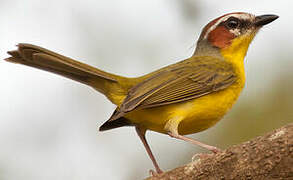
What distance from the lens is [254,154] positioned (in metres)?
3.31

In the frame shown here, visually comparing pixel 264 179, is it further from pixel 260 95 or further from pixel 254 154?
pixel 260 95

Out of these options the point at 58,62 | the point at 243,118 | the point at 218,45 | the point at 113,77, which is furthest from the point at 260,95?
the point at 58,62

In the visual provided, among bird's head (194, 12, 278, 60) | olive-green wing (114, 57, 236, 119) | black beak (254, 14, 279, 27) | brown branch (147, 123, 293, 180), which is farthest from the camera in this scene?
black beak (254, 14, 279, 27)

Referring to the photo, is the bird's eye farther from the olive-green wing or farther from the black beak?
the olive-green wing

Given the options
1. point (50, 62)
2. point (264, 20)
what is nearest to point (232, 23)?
point (264, 20)

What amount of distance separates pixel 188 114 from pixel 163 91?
38 centimetres

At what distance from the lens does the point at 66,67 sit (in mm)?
4938

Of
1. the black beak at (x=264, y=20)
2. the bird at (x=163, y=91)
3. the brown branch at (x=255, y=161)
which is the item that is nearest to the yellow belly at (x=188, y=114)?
the bird at (x=163, y=91)

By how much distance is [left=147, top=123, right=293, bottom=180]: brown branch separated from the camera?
3.17 meters

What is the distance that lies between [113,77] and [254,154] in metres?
2.20

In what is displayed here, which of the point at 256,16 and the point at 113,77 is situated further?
the point at 256,16

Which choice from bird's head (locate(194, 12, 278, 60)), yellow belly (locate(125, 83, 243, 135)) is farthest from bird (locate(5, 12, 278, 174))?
bird's head (locate(194, 12, 278, 60))

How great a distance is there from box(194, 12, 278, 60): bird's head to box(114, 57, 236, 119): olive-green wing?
0.24m

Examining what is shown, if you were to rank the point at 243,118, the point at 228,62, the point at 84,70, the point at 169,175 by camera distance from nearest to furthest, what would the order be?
the point at 169,175 → the point at 84,70 → the point at 228,62 → the point at 243,118
